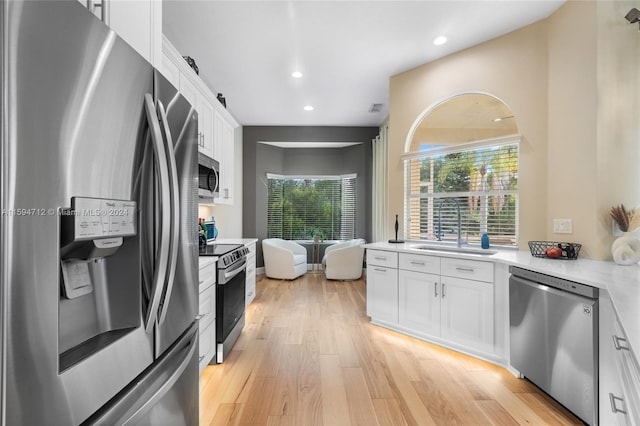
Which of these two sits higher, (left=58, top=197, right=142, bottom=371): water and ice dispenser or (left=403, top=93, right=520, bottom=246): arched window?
(left=403, top=93, right=520, bottom=246): arched window

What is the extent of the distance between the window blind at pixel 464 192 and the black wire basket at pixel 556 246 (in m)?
0.47

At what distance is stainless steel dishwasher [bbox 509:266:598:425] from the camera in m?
1.64

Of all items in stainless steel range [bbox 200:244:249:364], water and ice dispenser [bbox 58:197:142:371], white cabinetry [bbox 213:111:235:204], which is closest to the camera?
water and ice dispenser [bbox 58:197:142:371]

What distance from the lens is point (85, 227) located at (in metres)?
0.65

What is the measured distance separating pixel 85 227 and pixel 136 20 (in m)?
0.89

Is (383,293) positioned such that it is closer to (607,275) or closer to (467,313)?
(467,313)

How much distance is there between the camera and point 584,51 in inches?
93.0

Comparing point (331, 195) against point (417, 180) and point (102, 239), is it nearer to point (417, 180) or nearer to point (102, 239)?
point (417, 180)

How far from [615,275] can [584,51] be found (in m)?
1.74

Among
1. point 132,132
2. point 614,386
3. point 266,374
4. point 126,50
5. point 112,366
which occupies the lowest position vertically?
point 266,374

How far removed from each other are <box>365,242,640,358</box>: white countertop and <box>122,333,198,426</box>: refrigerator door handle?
1.36 metres

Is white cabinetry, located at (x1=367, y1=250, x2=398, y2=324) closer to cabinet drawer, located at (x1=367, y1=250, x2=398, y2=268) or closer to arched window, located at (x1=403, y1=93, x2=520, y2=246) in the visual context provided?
cabinet drawer, located at (x1=367, y1=250, x2=398, y2=268)

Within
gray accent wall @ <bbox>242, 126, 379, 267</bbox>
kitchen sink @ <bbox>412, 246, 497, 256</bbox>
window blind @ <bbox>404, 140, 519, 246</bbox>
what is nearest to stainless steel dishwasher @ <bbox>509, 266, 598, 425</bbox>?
kitchen sink @ <bbox>412, 246, 497, 256</bbox>

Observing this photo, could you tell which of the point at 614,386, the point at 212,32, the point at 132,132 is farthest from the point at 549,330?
the point at 212,32
